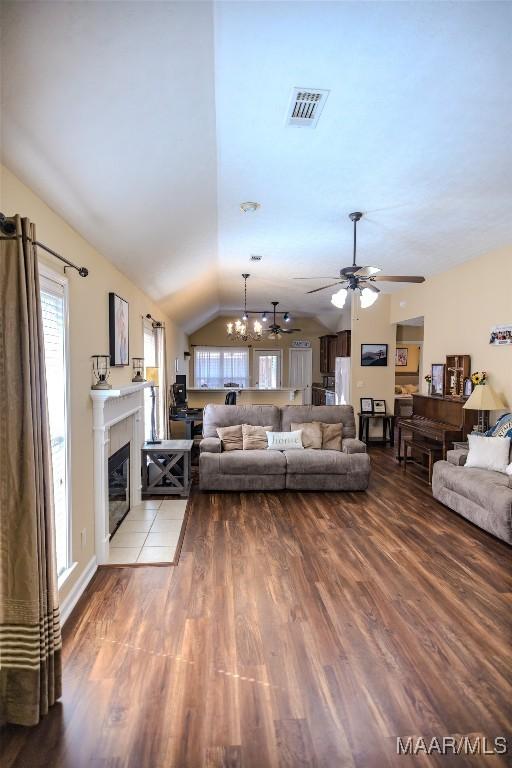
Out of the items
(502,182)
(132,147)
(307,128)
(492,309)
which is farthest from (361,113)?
(492,309)

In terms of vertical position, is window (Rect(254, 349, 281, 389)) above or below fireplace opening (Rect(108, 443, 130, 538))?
above

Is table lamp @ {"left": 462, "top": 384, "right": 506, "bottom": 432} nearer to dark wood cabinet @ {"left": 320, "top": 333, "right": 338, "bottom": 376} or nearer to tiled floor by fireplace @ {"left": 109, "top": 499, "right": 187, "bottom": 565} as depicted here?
tiled floor by fireplace @ {"left": 109, "top": 499, "right": 187, "bottom": 565}

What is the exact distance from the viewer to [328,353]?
37.9 feet

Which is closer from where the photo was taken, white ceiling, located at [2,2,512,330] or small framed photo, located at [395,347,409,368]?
white ceiling, located at [2,2,512,330]

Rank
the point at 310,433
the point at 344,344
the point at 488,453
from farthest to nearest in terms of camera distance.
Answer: the point at 344,344 < the point at 310,433 < the point at 488,453

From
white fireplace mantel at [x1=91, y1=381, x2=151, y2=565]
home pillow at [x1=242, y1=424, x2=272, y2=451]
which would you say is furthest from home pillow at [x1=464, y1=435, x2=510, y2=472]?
white fireplace mantel at [x1=91, y1=381, x2=151, y2=565]

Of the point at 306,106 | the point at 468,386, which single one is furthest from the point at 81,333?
the point at 468,386

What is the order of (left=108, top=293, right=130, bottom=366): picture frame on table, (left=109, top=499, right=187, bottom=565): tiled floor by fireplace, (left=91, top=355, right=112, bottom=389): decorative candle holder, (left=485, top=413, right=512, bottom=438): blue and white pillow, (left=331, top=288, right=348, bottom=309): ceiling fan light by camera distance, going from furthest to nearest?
1. (left=485, top=413, right=512, bottom=438): blue and white pillow
2. (left=331, top=288, right=348, bottom=309): ceiling fan light
3. (left=108, top=293, right=130, bottom=366): picture frame on table
4. (left=109, top=499, right=187, bottom=565): tiled floor by fireplace
5. (left=91, top=355, right=112, bottom=389): decorative candle holder

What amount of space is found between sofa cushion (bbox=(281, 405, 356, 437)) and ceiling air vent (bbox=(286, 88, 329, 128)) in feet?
14.0

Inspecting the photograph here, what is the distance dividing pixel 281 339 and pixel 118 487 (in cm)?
917

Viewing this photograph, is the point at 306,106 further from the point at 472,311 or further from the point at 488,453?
the point at 472,311

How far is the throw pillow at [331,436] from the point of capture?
18.8ft

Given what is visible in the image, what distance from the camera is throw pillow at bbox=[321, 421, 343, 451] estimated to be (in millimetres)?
5745

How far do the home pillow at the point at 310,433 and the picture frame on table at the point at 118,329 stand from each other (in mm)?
2698
